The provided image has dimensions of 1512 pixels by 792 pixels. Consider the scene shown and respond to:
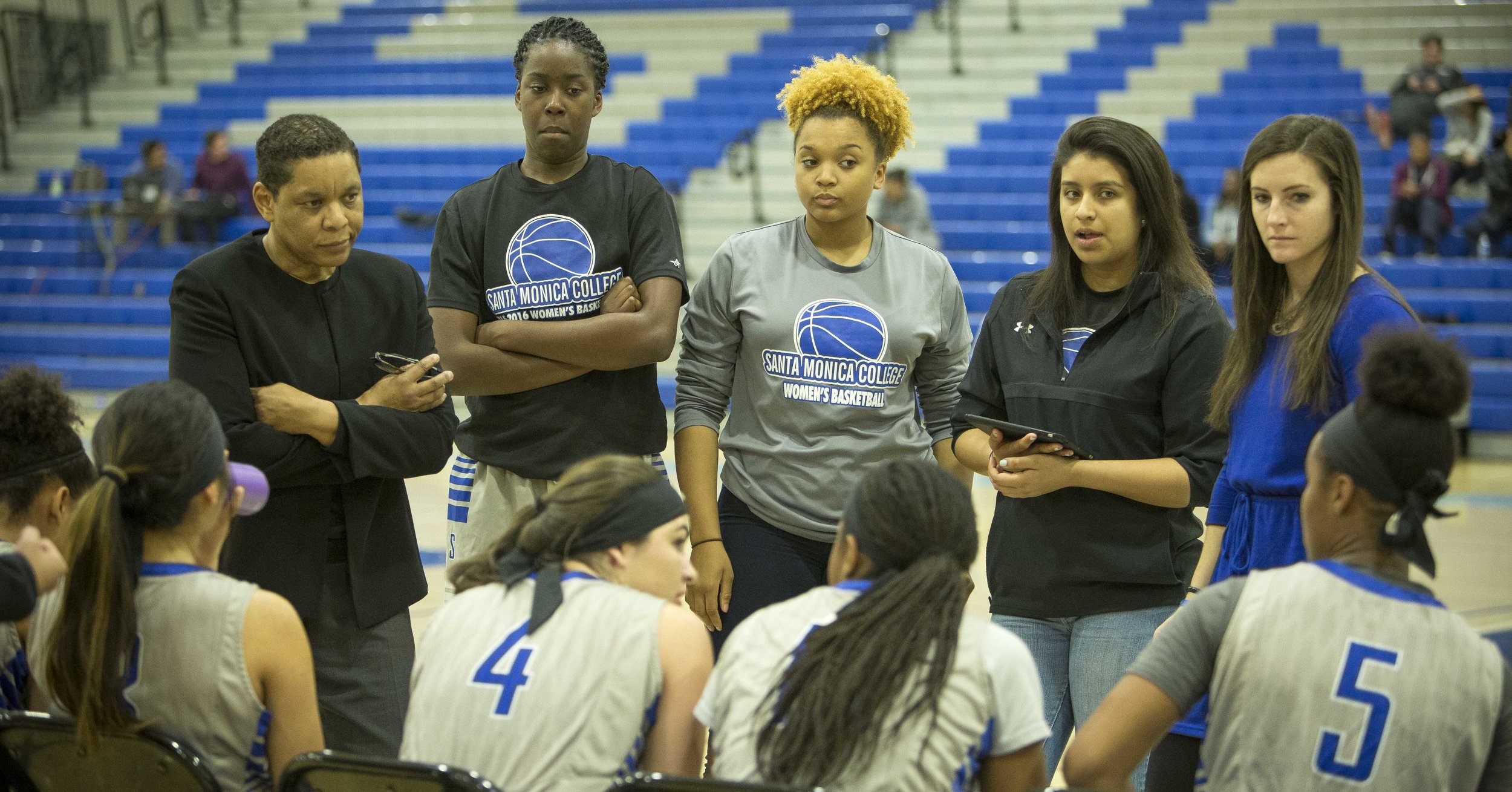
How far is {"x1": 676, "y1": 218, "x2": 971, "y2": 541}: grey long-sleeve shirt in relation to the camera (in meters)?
2.78

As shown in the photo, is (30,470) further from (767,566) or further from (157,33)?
(157,33)

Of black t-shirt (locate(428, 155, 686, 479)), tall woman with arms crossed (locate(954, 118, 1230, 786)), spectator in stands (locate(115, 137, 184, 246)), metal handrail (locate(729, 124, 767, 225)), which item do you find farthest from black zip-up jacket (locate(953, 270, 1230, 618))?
spectator in stands (locate(115, 137, 184, 246))

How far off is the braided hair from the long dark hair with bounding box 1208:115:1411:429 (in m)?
1.39

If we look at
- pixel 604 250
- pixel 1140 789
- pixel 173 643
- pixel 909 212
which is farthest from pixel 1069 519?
pixel 909 212

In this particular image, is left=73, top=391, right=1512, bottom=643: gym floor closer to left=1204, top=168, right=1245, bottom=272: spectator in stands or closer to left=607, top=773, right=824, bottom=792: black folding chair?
left=1204, top=168, right=1245, bottom=272: spectator in stands

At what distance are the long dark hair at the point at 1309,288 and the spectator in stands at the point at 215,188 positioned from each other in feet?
38.3

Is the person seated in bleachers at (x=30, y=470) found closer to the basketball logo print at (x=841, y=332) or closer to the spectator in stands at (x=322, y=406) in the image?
the spectator in stands at (x=322, y=406)

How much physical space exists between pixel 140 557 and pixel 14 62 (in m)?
15.9

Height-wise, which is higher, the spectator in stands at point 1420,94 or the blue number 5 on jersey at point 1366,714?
the spectator in stands at point 1420,94

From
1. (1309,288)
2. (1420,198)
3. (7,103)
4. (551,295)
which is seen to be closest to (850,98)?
(551,295)

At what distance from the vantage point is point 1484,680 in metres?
1.71

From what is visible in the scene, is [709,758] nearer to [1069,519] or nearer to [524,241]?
[1069,519]

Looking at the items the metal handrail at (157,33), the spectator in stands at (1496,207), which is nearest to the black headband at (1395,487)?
the spectator in stands at (1496,207)

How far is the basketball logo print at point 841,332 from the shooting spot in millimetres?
2770
